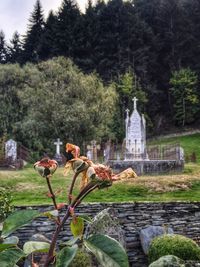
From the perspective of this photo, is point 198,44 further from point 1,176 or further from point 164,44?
point 1,176

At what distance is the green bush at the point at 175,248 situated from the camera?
30.3 ft

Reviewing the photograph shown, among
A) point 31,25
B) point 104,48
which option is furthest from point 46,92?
point 31,25

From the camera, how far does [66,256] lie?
125 centimetres

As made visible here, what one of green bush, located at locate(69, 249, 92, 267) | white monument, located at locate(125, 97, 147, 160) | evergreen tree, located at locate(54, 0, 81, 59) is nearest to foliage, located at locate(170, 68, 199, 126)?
evergreen tree, located at locate(54, 0, 81, 59)

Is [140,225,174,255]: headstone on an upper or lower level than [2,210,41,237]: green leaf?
lower

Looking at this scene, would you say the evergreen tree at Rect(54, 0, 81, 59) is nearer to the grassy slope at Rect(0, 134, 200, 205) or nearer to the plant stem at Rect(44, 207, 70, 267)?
the grassy slope at Rect(0, 134, 200, 205)

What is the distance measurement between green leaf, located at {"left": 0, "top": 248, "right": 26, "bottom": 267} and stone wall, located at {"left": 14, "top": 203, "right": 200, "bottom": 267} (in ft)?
32.2

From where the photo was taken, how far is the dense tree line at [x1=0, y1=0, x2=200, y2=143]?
155 ft

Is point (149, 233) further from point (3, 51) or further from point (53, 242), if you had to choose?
point (3, 51)

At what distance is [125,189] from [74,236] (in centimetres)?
1397

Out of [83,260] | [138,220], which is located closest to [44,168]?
[83,260]

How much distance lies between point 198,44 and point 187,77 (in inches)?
261

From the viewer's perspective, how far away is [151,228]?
11.1 m

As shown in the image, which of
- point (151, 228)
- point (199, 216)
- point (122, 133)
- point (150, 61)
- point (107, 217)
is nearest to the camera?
point (107, 217)
